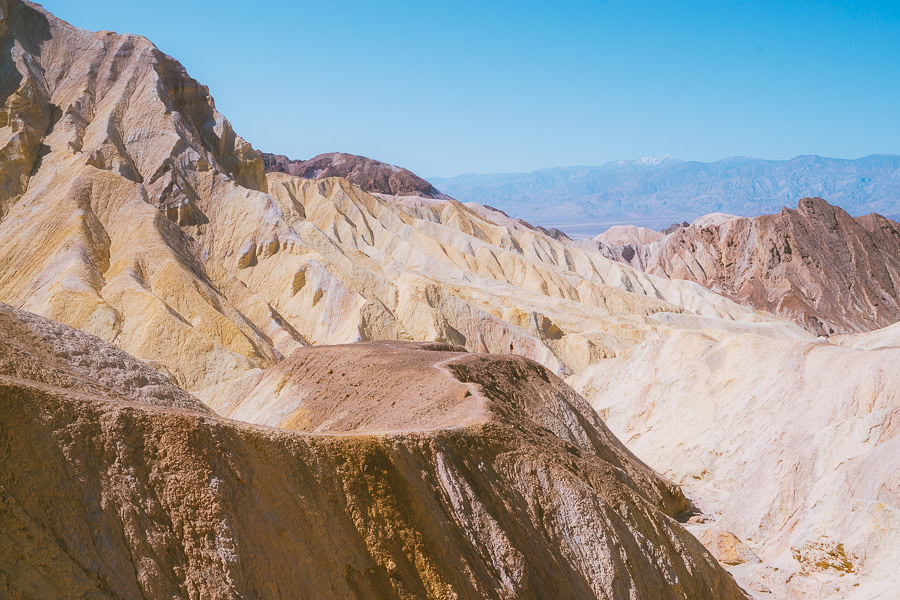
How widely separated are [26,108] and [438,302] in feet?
106

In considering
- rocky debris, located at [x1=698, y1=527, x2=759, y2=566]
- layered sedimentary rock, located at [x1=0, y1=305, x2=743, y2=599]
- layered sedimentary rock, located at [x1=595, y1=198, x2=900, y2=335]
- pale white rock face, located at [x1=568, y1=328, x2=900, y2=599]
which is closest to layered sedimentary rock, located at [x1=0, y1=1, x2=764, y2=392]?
pale white rock face, located at [x1=568, y1=328, x2=900, y2=599]

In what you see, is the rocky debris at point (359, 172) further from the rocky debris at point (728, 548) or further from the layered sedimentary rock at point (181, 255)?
the rocky debris at point (728, 548)

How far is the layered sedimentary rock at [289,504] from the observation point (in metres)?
9.91

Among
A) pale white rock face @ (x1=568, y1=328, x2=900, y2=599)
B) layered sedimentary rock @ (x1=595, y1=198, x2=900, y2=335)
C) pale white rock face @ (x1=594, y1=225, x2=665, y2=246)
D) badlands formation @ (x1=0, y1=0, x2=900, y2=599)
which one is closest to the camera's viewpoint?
badlands formation @ (x1=0, y1=0, x2=900, y2=599)

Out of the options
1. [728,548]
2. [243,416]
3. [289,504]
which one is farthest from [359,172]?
[289,504]

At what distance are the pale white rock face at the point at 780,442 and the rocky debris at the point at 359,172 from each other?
110 meters

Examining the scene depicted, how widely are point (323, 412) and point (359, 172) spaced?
136 meters

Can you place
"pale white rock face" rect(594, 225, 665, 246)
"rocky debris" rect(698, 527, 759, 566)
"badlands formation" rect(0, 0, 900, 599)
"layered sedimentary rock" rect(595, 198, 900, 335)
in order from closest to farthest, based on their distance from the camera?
"badlands formation" rect(0, 0, 900, 599) < "rocky debris" rect(698, 527, 759, 566) < "layered sedimentary rock" rect(595, 198, 900, 335) < "pale white rock face" rect(594, 225, 665, 246)

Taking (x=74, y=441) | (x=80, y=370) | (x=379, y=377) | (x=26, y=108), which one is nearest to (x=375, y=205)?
(x=26, y=108)

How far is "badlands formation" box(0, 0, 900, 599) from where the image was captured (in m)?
10.8

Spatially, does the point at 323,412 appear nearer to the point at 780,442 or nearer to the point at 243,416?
the point at 243,416

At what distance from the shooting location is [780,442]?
28.0 m

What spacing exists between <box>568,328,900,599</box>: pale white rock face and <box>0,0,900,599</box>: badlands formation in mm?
113

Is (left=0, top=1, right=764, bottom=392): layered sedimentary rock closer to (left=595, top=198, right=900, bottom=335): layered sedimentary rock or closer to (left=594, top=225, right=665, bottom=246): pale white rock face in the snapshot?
(left=595, top=198, right=900, bottom=335): layered sedimentary rock
